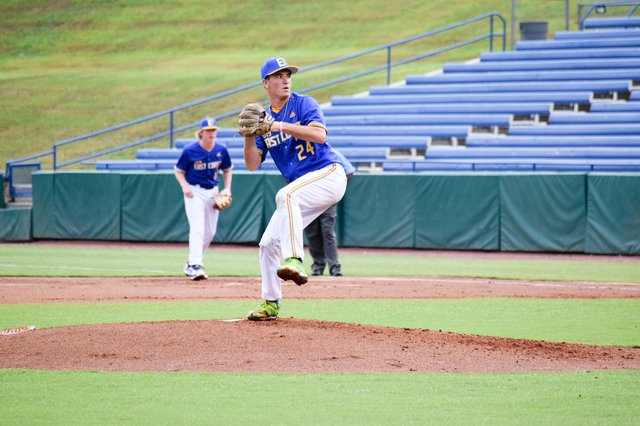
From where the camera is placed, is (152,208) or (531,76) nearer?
(152,208)

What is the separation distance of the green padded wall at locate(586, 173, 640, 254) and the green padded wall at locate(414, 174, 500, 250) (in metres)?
1.74

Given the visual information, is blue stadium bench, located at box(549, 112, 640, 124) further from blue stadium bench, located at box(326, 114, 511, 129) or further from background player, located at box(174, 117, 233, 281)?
background player, located at box(174, 117, 233, 281)

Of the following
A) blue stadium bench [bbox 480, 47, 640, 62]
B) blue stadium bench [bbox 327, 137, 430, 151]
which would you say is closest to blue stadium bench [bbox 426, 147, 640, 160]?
blue stadium bench [bbox 327, 137, 430, 151]

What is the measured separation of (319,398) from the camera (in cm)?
569

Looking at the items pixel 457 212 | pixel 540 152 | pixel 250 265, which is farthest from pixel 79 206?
pixel 540 152

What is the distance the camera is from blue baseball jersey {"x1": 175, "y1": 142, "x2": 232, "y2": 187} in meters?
13.0

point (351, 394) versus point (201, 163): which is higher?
point (201, 163)

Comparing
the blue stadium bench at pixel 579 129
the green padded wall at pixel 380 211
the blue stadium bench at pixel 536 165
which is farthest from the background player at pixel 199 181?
the blue stadium bench at pixel 579 129

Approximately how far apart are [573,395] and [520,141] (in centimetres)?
1615

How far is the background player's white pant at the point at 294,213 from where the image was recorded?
294 inches

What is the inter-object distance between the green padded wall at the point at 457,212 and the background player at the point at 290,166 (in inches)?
421

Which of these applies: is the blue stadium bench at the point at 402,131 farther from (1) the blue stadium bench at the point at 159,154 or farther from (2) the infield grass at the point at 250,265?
(2) the infield grass at the point at 250,265

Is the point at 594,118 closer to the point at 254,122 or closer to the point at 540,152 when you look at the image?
the point at 540,152

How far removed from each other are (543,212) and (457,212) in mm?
1637
